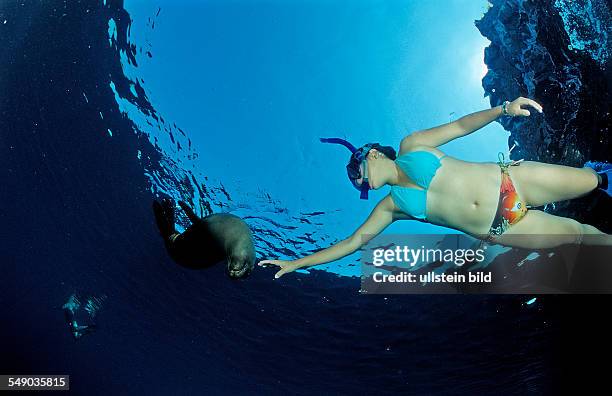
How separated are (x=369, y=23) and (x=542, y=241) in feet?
16.1

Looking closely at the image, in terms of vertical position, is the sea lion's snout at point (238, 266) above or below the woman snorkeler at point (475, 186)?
below

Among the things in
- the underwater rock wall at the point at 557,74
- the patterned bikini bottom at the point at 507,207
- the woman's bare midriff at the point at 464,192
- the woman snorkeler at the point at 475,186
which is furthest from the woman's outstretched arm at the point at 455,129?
the underwater rock wall at the point at 557,74

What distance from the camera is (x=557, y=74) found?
23.9ft

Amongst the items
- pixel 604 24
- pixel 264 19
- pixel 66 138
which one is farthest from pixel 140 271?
pixel 604 24

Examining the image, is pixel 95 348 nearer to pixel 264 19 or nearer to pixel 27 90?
pixel 27 90

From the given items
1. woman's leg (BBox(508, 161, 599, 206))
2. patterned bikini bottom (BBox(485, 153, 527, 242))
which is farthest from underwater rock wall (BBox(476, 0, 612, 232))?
patterned bikini bottom (BBox(485, 153, 527, 242))

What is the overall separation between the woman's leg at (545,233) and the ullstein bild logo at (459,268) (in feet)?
13.5

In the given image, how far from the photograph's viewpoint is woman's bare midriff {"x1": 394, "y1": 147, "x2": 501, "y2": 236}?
13.8 ft

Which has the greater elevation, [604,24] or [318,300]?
[604,24]

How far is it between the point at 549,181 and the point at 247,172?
6942 mm

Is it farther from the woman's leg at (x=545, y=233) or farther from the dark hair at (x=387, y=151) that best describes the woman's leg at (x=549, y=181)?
the dark hair at (x=387, y=151)

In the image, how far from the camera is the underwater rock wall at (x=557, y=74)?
673 centimetres

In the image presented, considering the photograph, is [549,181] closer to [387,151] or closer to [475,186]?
[475,186]

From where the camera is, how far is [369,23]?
267 inches
